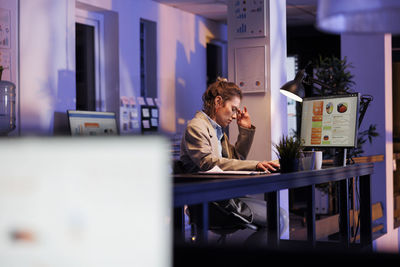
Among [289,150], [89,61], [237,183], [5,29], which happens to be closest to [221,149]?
[289,150]

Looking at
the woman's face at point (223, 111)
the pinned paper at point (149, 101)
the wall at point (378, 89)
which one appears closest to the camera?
the woman's face at point (223, 111)

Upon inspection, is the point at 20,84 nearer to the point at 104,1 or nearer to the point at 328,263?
the point at 104,1

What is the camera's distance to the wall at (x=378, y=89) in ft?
20.6

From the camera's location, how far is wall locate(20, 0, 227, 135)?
506 centimetres

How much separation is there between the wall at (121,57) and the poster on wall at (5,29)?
0.12 m

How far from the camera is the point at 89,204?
59cm

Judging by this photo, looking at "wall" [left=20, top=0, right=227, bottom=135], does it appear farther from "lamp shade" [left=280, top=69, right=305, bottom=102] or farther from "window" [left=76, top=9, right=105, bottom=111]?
"lamp shade" [left=280, top=69, right=305, bottom=102]

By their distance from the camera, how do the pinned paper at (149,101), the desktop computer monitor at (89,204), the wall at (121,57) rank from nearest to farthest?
the desktop computer monitor at (89,204)
the wall at (121,57)
the pinned paper at (149,101)

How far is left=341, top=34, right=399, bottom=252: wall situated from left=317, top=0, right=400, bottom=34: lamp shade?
14.4ft

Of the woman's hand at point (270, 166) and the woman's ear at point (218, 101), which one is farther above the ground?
the woman's ear at point (218, 101)

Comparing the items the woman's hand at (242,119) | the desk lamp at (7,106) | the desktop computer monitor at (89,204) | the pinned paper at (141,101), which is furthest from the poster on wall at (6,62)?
the desktop computer monitor at (89,204)

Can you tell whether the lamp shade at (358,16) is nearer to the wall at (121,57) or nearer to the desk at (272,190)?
the desk at (272,190)

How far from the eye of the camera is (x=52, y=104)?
5246 millimetres

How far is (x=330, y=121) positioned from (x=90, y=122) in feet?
8.12
